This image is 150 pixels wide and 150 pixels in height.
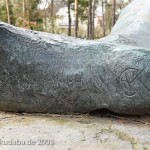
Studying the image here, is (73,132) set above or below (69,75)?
below

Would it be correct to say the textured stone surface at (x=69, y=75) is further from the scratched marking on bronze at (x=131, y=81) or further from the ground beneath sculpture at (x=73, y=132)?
the ground beneath sculpture at (x=73, y=132)

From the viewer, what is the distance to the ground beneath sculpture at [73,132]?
9.55 ft

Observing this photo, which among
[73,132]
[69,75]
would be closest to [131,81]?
[69,75]

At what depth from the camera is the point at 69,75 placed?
367cm

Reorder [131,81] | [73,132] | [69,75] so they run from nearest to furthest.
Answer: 1. [73,132]
2. [131,81]
3. [69,75]

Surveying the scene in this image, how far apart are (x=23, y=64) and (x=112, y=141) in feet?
4.04

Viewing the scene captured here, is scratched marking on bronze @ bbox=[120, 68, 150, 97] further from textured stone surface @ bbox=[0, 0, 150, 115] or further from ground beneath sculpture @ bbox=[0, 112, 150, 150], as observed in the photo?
ground beneath sculpture @ bbox=[0, 112, 150, 150]

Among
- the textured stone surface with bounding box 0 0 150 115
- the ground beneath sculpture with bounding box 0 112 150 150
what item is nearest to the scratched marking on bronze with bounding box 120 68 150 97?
the textured stone surface with bounding box 0 0 150 115

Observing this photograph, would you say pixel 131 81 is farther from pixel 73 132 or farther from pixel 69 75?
pixel 73 132

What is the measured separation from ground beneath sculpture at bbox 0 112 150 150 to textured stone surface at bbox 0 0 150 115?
0.13 m

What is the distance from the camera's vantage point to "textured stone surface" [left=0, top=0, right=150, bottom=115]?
3.54 meters

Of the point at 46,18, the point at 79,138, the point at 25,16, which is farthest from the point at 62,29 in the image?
the point at 79,138

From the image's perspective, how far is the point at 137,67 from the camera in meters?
3.51

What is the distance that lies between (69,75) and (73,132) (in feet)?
2.22
